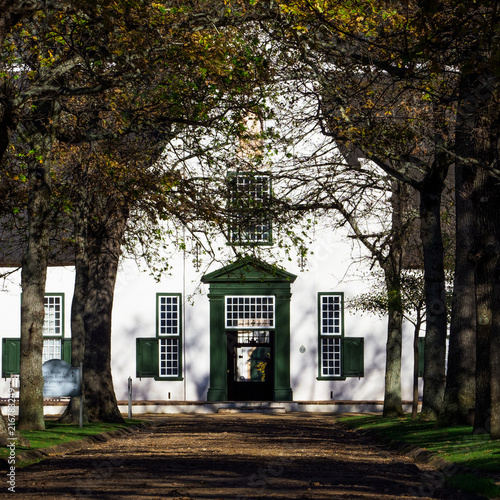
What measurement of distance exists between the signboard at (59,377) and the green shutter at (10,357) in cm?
1395

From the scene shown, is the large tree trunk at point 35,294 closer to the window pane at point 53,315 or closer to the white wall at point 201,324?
the white wall at point 201,324

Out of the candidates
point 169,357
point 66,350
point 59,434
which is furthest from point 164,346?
point 59,434

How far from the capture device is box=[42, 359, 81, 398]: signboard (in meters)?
18.2

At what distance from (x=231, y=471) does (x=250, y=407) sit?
20.4 m

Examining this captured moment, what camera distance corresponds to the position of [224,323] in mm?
32219

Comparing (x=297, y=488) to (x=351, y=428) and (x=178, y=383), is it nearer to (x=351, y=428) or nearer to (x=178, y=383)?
(x=351, y=428)

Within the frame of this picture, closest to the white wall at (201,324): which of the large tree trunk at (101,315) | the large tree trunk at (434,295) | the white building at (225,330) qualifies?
the white building at (225,330)

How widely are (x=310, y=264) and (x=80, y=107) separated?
15.7 metres

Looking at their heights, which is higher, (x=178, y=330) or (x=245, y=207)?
(x=245, y=207)

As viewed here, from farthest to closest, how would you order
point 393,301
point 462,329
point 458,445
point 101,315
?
point 101,315, point 393,301, point 462,329, point 458,445

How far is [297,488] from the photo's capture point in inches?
356

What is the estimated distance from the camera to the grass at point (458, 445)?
9477mm

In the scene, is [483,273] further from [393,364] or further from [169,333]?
[169,333]

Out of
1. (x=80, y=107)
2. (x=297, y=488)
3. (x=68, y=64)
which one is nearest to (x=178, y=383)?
(x=80, y=107)
